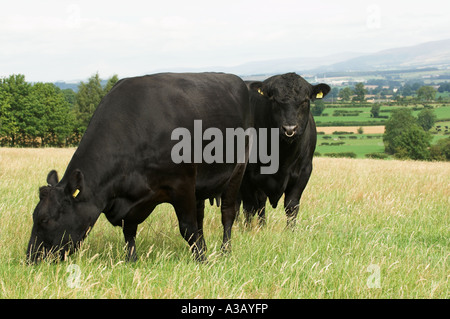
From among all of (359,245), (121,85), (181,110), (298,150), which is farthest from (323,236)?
(121,85)

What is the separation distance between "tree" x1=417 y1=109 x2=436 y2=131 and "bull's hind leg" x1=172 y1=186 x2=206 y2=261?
12854cm

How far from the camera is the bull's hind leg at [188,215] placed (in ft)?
17.9

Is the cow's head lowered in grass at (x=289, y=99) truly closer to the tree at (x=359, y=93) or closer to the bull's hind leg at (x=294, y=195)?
the bull's hind leg at (x=294, y=195)

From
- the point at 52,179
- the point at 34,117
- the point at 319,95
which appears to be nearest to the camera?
the point at 52,179

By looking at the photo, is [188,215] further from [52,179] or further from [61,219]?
[52,179]

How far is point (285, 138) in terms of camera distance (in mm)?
7312

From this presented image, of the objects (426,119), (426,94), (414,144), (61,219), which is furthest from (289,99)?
(426,94)

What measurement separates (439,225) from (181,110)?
17.0 feet

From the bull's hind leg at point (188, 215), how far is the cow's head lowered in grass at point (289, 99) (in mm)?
2186

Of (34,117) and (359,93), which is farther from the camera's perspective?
(359,93)

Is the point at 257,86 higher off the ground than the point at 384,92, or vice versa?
the point at 384,92

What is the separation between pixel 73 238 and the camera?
500 centimetres

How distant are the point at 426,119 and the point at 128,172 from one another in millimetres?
133433

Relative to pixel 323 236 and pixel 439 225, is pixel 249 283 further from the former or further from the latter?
pixel 439 225
